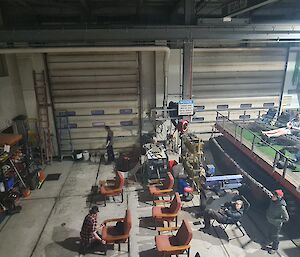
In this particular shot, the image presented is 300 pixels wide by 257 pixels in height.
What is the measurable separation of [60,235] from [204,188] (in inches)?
161

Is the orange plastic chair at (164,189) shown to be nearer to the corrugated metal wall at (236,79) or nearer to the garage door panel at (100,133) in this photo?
the garage door panel at (100,133)

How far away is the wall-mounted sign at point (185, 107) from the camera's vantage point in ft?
28.9

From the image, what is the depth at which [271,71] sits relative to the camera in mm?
11219

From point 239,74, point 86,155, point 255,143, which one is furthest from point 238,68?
point 86,155

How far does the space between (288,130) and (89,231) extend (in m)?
7.54

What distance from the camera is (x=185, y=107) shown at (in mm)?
A: 8852

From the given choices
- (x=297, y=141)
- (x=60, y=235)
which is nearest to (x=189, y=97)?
(x=297, y=141)

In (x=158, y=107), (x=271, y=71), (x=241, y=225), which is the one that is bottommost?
(x=241, y=225)

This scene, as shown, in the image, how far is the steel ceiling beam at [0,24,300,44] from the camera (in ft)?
22.8

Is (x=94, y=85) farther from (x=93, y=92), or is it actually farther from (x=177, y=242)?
(x=177, y=242)

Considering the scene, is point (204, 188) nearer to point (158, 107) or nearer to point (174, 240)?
point (174, 240)

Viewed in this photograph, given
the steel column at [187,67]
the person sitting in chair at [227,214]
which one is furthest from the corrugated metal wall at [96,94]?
the person sitting in chair at [227,214]

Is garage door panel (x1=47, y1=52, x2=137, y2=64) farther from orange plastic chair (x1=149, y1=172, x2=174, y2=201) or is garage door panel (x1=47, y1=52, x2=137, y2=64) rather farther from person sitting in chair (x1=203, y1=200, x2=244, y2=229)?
person sitting in chair (x1=203, y1=200, x2=244, y2=229)

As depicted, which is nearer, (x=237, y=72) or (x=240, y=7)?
(x=240, y=7)
